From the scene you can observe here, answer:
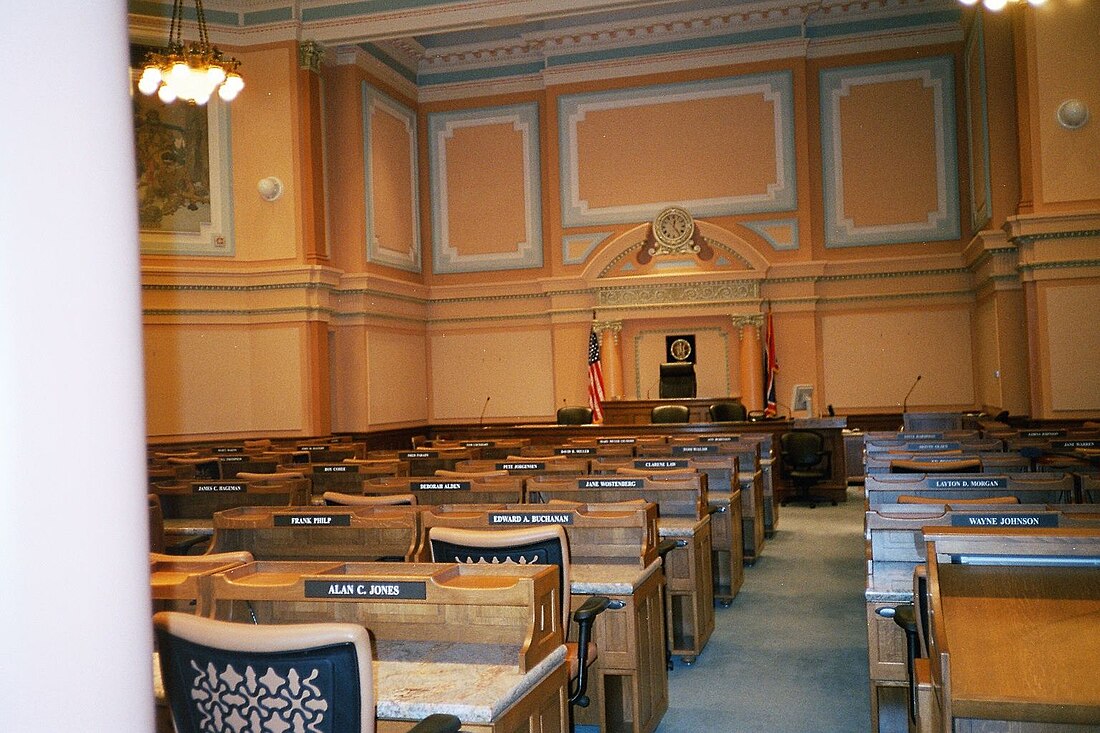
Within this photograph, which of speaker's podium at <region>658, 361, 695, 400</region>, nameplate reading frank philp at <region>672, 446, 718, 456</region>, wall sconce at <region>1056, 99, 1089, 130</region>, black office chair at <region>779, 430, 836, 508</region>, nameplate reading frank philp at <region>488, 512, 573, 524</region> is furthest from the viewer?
speaker's podium at <region>658, 361, 695, 400</region>

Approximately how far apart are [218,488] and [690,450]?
355 cm

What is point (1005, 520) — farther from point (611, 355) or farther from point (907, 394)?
point (611, 355)

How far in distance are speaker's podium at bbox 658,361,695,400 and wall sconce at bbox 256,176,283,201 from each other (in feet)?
19.3

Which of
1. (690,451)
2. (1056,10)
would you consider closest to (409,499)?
(690,451)

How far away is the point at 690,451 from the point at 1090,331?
563cm

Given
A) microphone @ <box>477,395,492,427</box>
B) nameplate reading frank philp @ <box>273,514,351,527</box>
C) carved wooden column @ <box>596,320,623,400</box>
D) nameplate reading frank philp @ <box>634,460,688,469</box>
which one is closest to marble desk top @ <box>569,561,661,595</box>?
nameplate reading frank philp @ <box>273,514,351,527</box>

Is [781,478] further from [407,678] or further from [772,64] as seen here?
[407,678]

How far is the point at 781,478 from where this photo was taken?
11.2 meters

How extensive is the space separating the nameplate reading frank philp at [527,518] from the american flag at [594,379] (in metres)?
10.1

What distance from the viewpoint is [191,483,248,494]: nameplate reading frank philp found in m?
5.73

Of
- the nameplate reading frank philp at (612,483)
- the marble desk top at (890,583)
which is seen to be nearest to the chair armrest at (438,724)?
the marble desk top at (890,583)

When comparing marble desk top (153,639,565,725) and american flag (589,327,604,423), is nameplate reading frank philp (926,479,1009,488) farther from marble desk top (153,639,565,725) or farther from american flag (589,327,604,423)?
american flag (589,327,604,423)

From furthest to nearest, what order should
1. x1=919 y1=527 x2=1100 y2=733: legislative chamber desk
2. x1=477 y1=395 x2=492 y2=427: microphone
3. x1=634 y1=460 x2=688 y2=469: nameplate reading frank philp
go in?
1. x1=477 y1=395 x2=492 y2=427: microphone
2. x1=634 y1=460 x2=688 y2=469: nameplate reading frank philp
3. x1=919 y1=527 x2=1100 y2=733: legislative chamber desk

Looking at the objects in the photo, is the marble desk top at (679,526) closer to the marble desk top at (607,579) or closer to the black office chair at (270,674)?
the marble desk top at (607,579)
